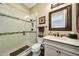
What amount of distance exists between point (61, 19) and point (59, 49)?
0.44m

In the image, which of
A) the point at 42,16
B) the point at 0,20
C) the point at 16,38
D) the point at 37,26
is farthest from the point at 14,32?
the point at 42,16

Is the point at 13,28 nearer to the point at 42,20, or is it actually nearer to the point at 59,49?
the point at 42,20

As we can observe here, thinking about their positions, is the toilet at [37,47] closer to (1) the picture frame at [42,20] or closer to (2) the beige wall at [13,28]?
(2) the beige wall at [13,28]

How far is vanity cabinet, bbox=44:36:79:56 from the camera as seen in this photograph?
2.74 ft

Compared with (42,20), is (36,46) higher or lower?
lower

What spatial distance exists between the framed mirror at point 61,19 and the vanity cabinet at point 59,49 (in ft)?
0.75

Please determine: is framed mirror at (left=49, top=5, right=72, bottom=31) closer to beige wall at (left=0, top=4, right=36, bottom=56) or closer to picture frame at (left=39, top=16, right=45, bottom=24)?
picture frame at (left=39, top=16, right=45, bottom=24)

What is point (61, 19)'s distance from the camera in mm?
988

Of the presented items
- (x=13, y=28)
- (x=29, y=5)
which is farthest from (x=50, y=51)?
(x=29, y=5)

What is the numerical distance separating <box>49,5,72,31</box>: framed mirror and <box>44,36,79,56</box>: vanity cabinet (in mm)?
228

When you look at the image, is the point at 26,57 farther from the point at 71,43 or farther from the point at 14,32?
the point at 71,43

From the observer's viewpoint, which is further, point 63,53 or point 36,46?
point 36,46

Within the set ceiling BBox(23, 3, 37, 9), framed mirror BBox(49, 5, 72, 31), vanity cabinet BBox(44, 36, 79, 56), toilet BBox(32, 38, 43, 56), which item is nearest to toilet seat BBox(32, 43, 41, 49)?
toilet BBox(32, 38, 43, 56)

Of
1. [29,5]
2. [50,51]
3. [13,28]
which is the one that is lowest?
[50,51]
